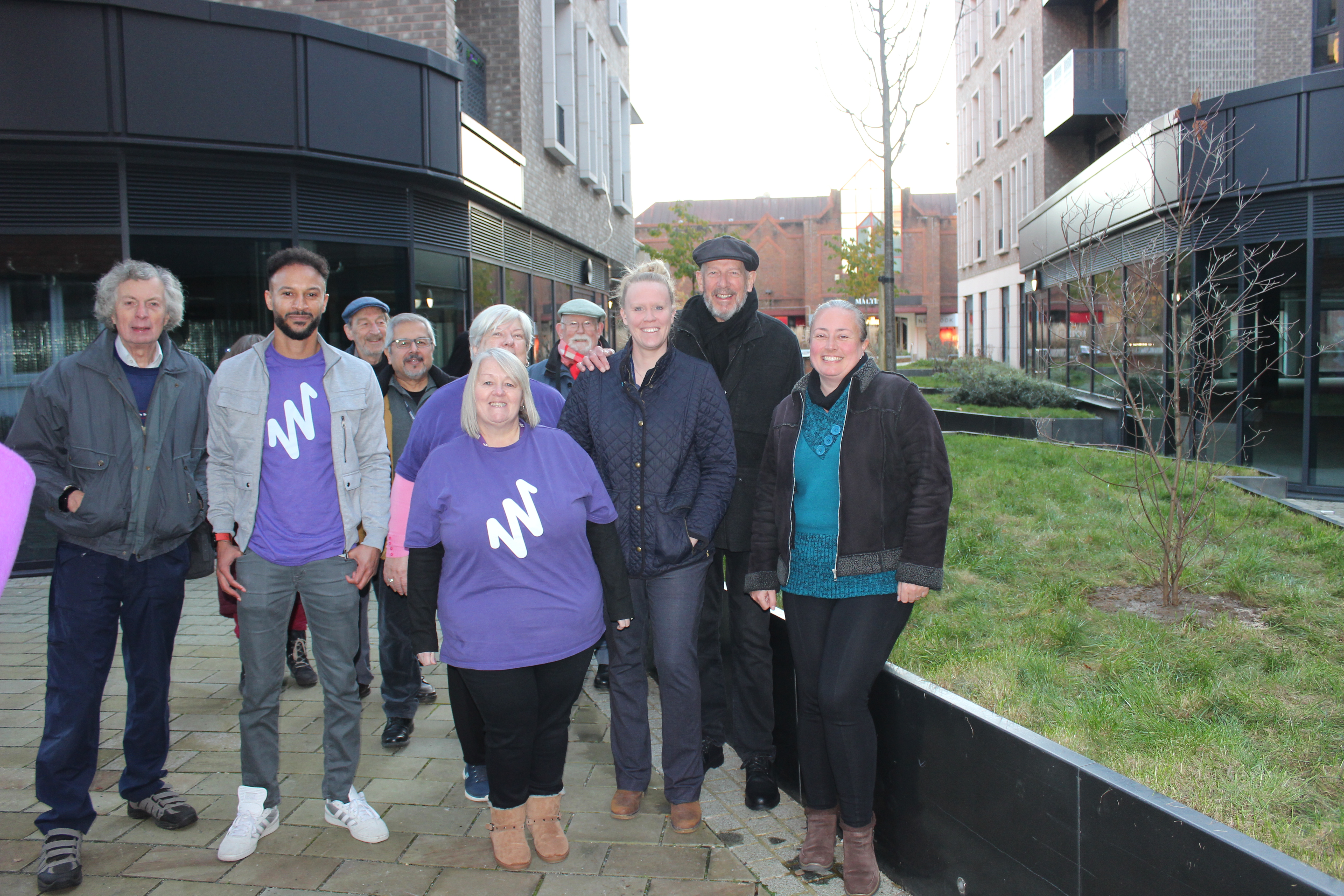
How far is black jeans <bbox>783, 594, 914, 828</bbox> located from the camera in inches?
129

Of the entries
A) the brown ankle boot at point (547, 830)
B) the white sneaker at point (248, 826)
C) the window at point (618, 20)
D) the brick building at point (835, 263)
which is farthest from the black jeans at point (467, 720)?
A: the brick building at point (835, 263)

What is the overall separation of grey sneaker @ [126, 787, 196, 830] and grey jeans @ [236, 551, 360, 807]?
12.8 inches

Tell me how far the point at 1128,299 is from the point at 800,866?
461 cm

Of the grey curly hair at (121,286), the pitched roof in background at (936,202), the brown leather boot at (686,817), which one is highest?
the pitched roof in background at (936,202)

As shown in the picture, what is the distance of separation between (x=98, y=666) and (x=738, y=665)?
Result: 245 centimetres

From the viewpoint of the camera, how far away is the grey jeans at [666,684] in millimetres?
3869

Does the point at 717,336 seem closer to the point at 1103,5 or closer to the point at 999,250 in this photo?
the point at 1103,5

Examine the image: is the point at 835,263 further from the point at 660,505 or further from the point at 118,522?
the point at 118,522

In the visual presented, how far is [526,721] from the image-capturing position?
3455mm

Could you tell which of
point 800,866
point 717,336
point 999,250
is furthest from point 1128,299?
point 999,250

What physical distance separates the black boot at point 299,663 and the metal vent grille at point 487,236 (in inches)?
290

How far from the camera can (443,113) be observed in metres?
10.7

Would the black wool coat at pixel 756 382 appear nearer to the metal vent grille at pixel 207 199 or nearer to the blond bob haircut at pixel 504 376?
the blond bob haircut at pixel 504 376

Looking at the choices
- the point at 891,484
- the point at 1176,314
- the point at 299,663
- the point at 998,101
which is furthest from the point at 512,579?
the point at 998,101
